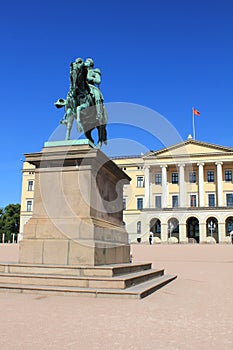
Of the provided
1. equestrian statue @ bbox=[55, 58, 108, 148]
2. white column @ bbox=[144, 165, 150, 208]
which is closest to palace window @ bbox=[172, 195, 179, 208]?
white column @ bbox=[144, 165, 150, 208]

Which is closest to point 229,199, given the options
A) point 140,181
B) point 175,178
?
point 175,178

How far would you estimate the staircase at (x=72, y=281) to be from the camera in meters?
7.14

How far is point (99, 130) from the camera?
11539 millimetres


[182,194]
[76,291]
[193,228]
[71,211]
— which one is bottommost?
[76,291]

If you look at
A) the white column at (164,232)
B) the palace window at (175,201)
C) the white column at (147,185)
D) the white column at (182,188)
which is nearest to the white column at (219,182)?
the white column at (182,188)

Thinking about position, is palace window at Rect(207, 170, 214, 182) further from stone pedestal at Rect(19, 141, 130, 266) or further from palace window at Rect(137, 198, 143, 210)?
stone pedestal at Rect(19, 141, 130, 266)

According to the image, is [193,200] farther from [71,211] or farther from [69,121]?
[71,211]

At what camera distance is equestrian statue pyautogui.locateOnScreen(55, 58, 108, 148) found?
34.8 ft

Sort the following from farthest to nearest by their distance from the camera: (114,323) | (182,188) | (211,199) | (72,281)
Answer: (182,188), (211,199), (72,281), (114,323)

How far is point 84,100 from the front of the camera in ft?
35.7

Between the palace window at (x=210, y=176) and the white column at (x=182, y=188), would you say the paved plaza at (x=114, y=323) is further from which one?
the palace window at (x=210, y=176)

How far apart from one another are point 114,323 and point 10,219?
78.1 meters

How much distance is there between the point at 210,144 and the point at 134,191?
15555mm

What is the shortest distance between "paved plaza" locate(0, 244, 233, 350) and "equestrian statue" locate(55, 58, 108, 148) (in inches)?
205
